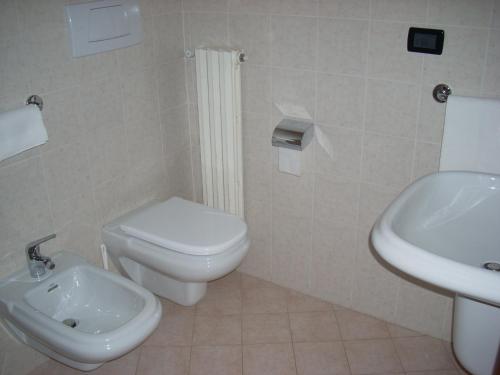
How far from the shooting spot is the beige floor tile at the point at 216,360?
6.90ft

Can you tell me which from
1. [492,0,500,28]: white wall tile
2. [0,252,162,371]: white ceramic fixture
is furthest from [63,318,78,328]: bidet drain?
[492,0,500,28]: white wall tile

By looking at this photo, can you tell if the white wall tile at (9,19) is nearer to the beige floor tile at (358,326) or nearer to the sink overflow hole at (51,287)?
the sink overflow hole at (51,287)

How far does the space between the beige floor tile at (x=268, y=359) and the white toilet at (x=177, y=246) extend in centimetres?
35

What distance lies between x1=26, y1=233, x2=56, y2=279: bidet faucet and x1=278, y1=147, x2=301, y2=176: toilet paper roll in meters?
0.94

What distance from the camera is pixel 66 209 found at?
6.79 ft

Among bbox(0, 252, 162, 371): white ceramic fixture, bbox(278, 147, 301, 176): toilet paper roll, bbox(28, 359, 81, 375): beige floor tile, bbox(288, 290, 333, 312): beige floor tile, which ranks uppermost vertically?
bbox(278, 147, 301, 176): toilet paper roll

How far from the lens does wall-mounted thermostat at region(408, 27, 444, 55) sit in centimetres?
181

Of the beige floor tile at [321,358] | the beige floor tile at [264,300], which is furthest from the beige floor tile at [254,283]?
the beige floor tile at [321,358]

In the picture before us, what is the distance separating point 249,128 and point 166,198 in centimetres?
53

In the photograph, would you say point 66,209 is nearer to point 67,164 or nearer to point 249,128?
point 67,164

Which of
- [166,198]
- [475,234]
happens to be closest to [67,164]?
[166,198]

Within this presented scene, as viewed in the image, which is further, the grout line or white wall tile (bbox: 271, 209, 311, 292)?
white wall tile (bbox: 271, 209, 311, 292)

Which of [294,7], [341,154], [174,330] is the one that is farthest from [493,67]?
[174,330]

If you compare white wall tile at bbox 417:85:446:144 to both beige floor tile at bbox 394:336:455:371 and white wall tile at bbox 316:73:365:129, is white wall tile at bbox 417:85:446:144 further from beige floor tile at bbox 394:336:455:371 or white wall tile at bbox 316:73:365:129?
beige floor tile at bbox 394:336:455:371
